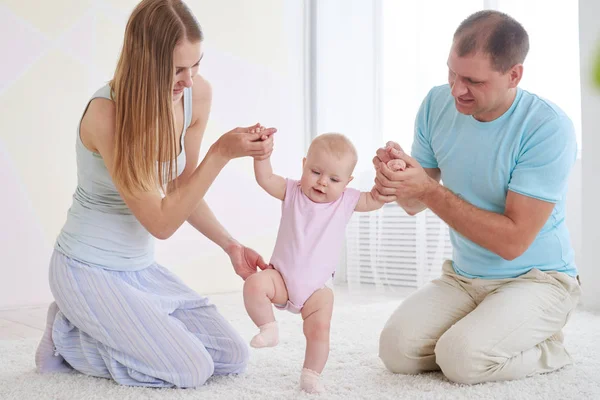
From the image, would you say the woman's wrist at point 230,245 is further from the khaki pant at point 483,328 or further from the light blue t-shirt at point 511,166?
the light blue t-shirt at point 511,166

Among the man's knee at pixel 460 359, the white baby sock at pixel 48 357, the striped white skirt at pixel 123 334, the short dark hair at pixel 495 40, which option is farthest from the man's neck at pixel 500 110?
the white baby sock at pixel 48 357

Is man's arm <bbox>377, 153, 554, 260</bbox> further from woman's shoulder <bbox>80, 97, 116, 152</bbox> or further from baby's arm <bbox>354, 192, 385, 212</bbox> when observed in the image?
woman's shoulder <bbox>80, 97, 116, 152</bbox>

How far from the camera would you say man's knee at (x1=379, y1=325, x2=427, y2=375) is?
2055 millimetres

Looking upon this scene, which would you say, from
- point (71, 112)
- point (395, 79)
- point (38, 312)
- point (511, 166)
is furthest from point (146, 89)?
point (395, 79)

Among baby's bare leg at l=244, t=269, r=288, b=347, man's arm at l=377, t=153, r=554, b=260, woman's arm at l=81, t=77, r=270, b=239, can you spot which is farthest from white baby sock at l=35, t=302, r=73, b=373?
man's arm at l=377, t=153, r=554, b=260

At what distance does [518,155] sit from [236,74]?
2.91m

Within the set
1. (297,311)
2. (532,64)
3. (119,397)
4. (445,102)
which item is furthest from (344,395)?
(532,64)

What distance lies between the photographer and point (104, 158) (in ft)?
6.27

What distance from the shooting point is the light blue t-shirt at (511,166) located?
6.60 feet

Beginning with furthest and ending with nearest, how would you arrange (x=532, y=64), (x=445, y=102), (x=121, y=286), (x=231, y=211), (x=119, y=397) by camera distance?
1. (x=231, y=211)
2. (x=532, y=64)
3. (x=445, y=102)
4. (x=121, y=286)
5. (x=119, y=397)

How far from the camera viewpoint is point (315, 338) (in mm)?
1850

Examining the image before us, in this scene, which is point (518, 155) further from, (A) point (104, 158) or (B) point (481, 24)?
(A) point (104, 158)

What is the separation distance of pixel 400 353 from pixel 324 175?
0.59 metres

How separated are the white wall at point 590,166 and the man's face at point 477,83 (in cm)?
163
